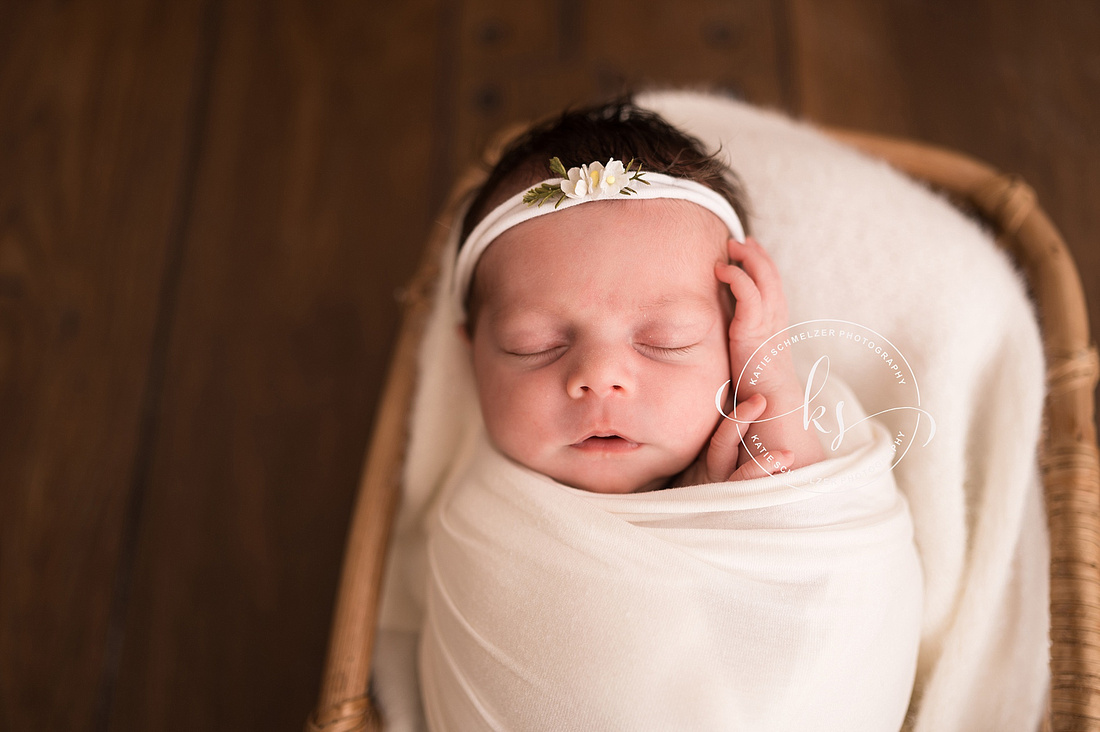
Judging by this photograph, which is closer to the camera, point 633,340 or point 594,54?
point 633,340

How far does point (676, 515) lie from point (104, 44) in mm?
2071

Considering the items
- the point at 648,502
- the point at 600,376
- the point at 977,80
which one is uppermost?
the point at 977,80

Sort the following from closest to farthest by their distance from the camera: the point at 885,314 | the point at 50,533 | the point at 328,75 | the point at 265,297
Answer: the point at 885,314 → the point at 50,533 → the point at 265,297 → the point at 328,75

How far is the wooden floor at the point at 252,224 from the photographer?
1.59m

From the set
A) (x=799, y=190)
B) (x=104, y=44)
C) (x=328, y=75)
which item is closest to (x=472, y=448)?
(x=799, y=190)

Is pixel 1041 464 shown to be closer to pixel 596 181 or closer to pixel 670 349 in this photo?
pixel 670 349

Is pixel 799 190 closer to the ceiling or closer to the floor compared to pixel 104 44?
closer to the floor

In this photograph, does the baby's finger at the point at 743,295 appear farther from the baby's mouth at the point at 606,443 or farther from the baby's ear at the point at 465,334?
the baby's ear at the point at 465,334

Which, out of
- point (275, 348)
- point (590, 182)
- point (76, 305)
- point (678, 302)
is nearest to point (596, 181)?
point (590, 182)

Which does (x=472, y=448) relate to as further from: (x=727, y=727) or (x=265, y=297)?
(x=265, y=297)

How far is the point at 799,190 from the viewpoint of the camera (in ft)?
4.11

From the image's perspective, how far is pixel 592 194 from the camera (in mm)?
961

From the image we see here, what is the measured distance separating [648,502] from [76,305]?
5.14 ft

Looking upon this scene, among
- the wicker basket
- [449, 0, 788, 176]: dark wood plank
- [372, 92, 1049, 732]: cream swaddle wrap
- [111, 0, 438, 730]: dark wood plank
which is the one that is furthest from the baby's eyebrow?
[449, 0, 788, 176]: dark wood plank
